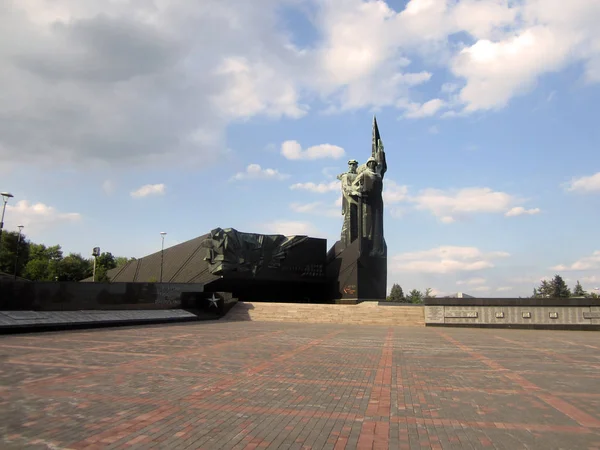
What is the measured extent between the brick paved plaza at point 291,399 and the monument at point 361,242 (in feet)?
81.6

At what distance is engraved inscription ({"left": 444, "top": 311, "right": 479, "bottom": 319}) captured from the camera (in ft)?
73.2

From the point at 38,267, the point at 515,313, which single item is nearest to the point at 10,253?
the point at 38,267

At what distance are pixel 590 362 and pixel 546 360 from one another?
2.87 feet

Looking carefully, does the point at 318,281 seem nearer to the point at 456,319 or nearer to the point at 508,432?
the point at 456,319

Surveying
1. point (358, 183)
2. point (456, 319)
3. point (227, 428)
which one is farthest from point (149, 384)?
point (358, 183)

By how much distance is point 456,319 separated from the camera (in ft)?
74.2

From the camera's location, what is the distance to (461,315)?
22562mm

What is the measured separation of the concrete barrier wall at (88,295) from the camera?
1639 centimetres

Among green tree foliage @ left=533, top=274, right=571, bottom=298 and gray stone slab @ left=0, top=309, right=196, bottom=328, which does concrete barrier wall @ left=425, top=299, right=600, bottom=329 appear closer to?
gray stone slab @ left=0, top=309, right=196, bottom=328

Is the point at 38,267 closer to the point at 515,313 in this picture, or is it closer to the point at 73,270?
the point at 73,270

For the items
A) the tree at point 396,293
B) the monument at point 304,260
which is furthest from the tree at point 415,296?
the monument at point 304,260

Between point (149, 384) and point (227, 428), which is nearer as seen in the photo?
point (227, 428)

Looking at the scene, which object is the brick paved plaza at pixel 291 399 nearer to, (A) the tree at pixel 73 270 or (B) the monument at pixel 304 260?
(B) the monument at pixel 304 260

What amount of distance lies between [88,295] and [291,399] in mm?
16193
